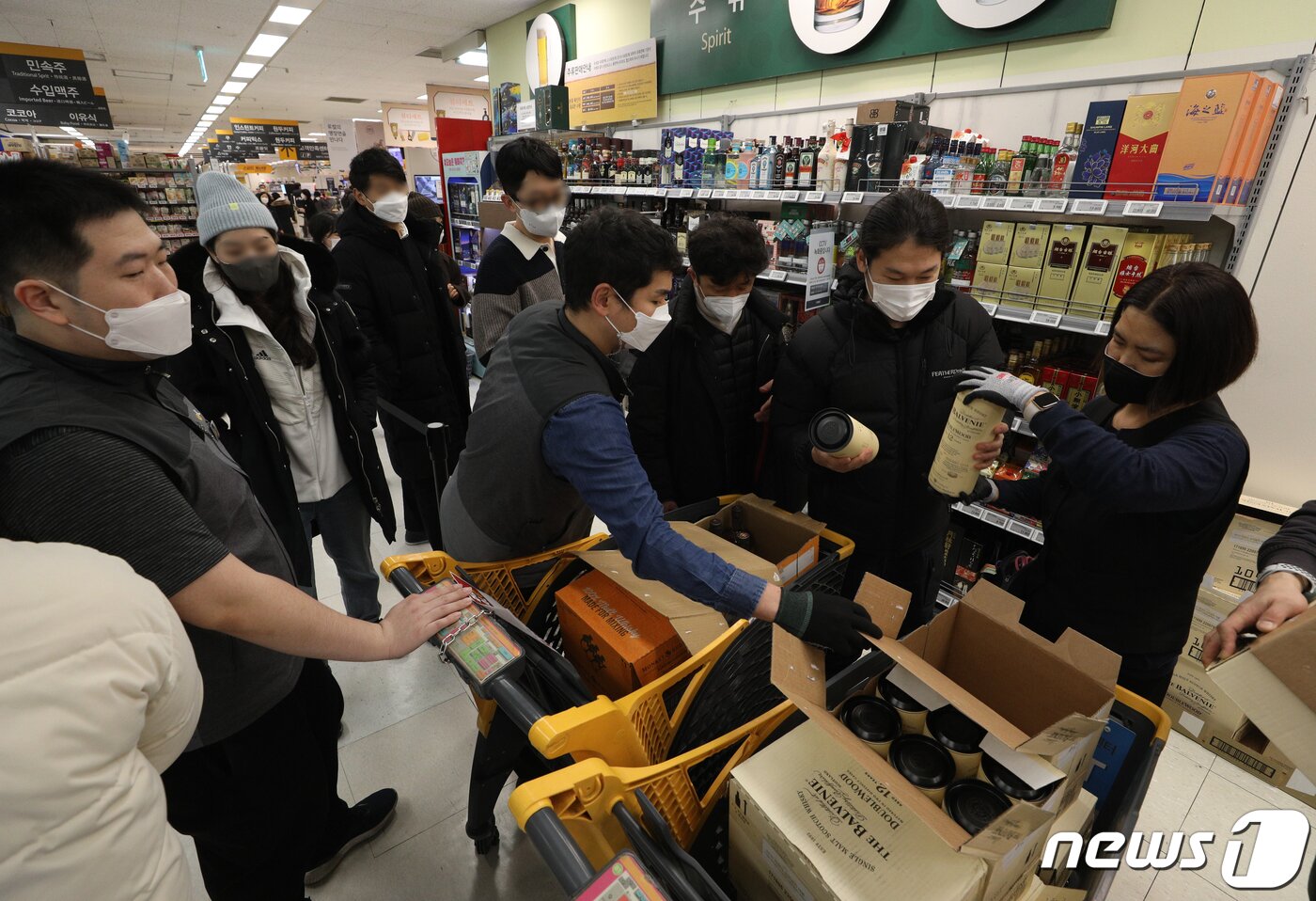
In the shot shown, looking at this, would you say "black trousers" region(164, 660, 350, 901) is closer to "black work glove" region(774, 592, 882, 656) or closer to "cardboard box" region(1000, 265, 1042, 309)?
"black work glove" region(774, 592, 882, 656)

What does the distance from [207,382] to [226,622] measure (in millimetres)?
1248

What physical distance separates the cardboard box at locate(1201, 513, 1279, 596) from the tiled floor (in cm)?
64

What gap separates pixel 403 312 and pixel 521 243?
654mm

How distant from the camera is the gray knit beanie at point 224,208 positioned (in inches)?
73.6

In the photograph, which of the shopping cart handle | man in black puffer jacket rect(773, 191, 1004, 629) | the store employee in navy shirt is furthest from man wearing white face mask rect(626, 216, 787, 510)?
the shopping cart handle

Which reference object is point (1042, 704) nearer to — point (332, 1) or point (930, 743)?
point (930, 743)

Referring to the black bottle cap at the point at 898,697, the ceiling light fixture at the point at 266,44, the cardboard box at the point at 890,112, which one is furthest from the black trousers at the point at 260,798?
the ceiling light fixture at the point at 266,44

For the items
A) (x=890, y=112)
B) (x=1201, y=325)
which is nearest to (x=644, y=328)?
(x=1201, y=325)

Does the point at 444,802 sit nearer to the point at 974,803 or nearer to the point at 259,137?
the point at 974,803

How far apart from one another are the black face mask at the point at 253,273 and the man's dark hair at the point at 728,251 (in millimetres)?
1321

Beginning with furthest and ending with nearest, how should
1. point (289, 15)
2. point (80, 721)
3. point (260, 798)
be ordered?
point (289, 15), point (260, 798), point (80, 721)

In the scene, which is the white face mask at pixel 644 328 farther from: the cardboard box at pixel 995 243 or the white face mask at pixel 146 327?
the cardboard box at pixel 995 243

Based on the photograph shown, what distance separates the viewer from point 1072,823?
988 mm

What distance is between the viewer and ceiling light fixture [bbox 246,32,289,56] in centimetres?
786
